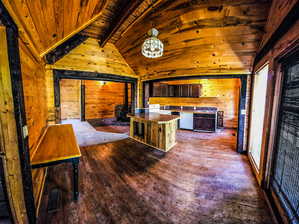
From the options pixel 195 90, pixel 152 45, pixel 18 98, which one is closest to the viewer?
pixel 18 98

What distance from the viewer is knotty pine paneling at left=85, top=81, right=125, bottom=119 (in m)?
7.61

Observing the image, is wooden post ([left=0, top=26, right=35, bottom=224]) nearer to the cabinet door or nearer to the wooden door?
the wooden door

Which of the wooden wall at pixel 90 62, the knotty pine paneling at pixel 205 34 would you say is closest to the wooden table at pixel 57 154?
the wooden wall at pixel 90 62

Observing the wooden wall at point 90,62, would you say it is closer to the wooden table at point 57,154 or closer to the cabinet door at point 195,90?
the wooden table at point 57,154

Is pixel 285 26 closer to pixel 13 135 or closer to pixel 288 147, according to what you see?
pixel 288 147

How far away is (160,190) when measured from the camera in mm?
1959

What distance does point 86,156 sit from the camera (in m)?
3.15

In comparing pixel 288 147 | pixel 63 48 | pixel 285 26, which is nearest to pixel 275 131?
pixel 288 147

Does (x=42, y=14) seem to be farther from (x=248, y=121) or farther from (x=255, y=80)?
(x=248, y=121)

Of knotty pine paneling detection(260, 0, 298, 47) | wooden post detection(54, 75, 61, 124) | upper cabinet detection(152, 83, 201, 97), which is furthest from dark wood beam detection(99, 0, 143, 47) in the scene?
upper cabinet detection(152, 83, 201, 97)

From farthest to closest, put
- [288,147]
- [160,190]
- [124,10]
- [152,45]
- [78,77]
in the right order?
[78,77] → [124,10] → [152,45] → [160,190] → [288,147]

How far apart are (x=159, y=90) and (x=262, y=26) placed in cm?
406

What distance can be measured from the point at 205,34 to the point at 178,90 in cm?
413

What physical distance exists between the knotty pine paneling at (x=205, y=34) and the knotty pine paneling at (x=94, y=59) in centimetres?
59
